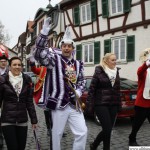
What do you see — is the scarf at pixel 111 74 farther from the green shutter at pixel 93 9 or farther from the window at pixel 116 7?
the green shutter at pixel 93 9

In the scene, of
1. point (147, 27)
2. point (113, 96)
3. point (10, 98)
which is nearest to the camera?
point (10, 98)

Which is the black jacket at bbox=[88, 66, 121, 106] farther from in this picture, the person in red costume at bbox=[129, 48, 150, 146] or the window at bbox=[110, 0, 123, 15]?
the window at bbox=[110, 0, 123, 15]

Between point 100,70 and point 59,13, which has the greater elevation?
point 59,13

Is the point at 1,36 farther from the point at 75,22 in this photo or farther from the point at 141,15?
the point at 141,15

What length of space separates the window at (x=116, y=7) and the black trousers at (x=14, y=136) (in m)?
16.0

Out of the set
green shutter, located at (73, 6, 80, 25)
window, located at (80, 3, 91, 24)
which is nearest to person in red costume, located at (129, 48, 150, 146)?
window, located at (80, 3, 91, 24)

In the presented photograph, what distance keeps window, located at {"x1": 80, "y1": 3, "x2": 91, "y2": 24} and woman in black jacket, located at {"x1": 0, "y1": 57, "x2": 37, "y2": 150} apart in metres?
18.3

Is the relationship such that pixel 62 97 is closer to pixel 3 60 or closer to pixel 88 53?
pixel 3 60

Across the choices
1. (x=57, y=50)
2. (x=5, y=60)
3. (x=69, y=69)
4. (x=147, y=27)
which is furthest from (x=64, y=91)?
(x=147, y=27)

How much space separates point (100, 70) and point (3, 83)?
1.87m

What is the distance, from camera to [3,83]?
4.35m

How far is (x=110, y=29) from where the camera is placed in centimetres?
2041

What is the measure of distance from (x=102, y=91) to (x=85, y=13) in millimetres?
17689

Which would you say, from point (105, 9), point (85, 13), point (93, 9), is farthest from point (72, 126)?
point (85, 13)
